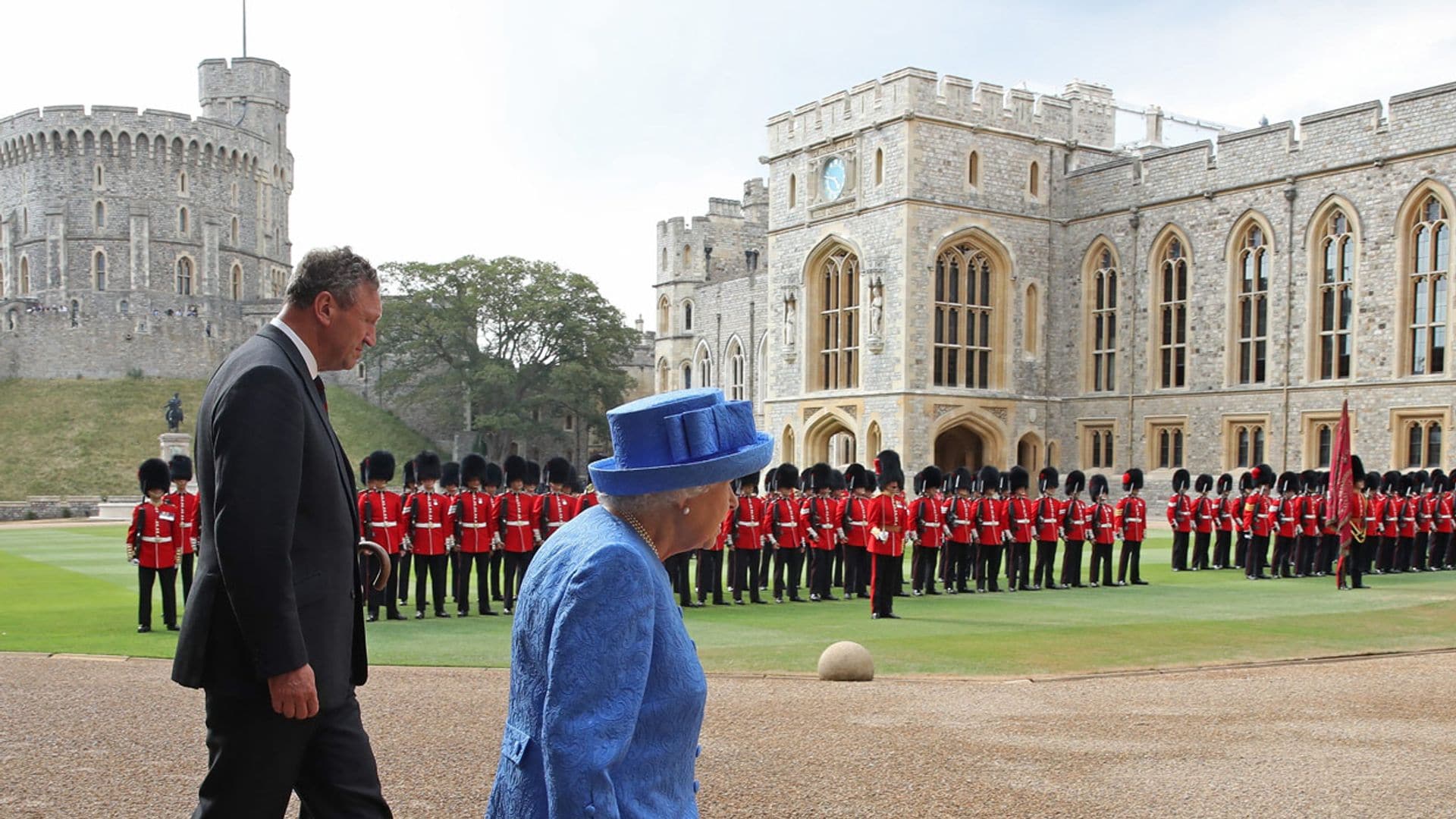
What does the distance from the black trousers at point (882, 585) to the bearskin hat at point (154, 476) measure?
6637 mm

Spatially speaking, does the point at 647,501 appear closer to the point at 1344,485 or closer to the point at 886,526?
the point at 886,526

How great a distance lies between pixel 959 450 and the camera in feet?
106

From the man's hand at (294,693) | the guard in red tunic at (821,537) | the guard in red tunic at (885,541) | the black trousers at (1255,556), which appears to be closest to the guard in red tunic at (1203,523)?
the black trousers at (1255,556)

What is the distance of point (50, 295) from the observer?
203 feet

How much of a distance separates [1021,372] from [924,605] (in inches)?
747

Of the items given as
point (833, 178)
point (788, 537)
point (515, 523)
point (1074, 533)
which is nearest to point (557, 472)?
point (515, 523)

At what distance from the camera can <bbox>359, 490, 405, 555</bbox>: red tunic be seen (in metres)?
12.0

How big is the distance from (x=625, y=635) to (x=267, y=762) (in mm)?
1262

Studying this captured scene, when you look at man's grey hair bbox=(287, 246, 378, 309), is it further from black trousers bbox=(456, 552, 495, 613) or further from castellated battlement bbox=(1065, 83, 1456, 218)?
castellated battlement bbox=(1065, 83, 1456, 218)

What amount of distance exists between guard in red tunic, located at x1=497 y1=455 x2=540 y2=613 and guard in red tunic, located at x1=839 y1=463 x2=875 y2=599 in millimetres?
3533

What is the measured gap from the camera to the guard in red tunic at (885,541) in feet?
38.1

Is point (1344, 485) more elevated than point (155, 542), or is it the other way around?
point (1344, 485)

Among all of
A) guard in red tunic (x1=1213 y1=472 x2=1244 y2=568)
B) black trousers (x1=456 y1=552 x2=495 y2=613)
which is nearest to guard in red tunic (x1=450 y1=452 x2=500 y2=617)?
black trousers (x1=456 y1=552 x2=495 y2=613)

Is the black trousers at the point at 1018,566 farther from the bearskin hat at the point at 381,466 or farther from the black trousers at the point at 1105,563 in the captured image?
the bearskin hat at the point at 381,466
